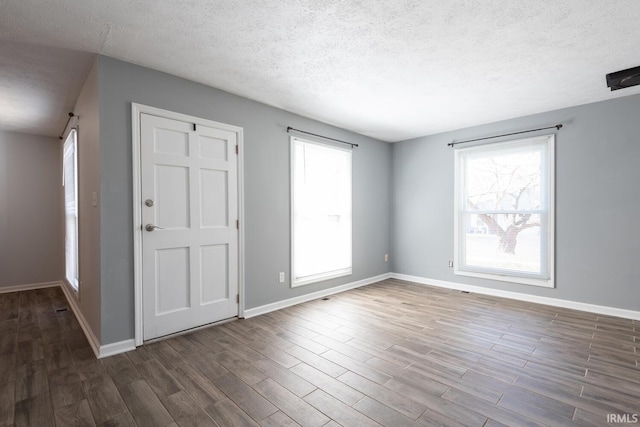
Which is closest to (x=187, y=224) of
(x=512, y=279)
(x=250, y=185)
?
(x=250, y=185)

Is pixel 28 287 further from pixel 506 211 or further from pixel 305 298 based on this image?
pixel 506 211

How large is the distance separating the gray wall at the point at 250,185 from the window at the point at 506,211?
1.38m

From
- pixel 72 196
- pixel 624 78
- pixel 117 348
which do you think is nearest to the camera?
pixel 117 348

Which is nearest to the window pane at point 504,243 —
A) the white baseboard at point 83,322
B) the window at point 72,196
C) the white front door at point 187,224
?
the white front door at point 187,224

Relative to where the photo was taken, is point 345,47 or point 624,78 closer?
point 345,47

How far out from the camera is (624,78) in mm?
2904

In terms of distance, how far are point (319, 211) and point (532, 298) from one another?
124 inches

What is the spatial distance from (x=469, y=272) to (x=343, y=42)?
3904 millimetres

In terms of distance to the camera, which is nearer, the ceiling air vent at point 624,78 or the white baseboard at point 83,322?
the white baseboard at point 83,322

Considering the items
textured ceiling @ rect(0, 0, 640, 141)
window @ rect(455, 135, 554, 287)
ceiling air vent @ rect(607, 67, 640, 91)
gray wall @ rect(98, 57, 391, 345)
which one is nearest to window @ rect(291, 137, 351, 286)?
gray wall @ rect(98, 57, 391, 345)

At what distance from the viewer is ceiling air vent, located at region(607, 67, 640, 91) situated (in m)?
2.87

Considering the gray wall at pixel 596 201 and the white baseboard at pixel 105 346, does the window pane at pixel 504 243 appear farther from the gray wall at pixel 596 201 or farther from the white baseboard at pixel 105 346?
the white baseboard at pixel 105 346

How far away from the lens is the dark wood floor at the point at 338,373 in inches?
72.0

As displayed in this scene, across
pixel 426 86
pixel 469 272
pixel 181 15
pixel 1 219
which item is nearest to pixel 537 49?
pixel 426 86
